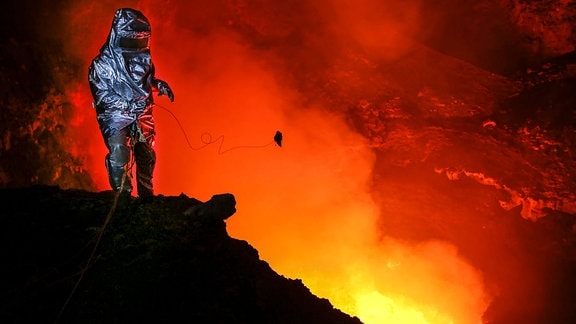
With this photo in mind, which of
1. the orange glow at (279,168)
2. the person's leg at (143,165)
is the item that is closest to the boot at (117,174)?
the person's leg at (143,165)

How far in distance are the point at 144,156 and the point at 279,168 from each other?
3176 mm

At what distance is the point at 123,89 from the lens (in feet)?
14.8

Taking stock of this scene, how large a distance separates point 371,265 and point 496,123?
10.1 feet

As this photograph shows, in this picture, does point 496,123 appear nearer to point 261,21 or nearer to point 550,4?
point 550,4

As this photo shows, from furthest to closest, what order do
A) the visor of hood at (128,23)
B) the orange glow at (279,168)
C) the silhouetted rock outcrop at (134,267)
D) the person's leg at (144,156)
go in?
the orange glow at (279,168) → the person's leg at (144,156) → the visor of hood at (128,23) → the silhouetted rock outcrop at (134,267)

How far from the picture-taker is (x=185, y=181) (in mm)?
7688

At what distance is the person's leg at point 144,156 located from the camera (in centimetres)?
472

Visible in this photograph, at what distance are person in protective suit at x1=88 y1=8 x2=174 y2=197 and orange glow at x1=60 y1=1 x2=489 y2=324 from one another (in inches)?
89.9

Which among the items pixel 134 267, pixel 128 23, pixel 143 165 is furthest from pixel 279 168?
pixel 134 267

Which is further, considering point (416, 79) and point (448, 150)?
point (416, 79)

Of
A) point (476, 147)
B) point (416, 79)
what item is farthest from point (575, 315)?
point (416, 79)

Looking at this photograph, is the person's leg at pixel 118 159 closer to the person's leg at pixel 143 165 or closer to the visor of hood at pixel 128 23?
the person's leg at pixel 143 165

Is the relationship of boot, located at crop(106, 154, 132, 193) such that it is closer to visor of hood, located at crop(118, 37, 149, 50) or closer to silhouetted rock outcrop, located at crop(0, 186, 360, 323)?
silhouetted rock outcrop, located at crop(0, 186, 360, 323)

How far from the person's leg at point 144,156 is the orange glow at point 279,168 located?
2270 millimetres
